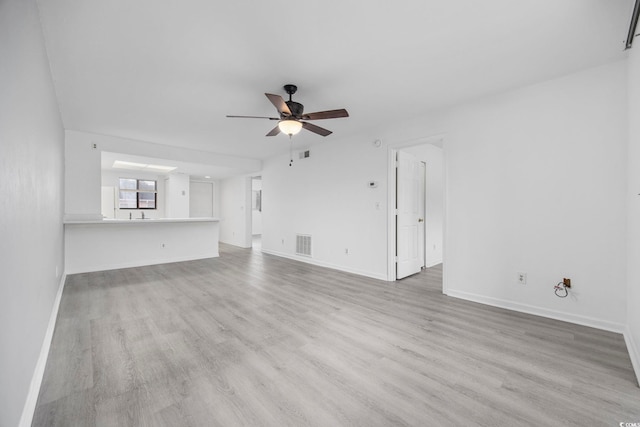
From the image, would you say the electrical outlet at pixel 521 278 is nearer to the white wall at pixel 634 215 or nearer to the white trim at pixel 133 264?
the white wall at pixel 634 215

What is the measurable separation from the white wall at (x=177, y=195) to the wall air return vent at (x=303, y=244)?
14.2ft

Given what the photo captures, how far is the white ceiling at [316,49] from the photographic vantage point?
1.90 m

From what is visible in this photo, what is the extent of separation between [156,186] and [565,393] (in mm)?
10114

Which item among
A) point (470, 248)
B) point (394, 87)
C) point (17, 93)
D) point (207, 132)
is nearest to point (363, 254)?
point (470, 248)

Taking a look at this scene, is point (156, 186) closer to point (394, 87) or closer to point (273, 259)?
point (273, 259)

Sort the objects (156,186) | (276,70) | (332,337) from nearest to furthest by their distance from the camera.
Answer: (332,337)
(276,70)
(156,186)

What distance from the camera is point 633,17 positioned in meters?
1.73

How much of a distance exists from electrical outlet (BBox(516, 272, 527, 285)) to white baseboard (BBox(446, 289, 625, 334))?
10.2 inches

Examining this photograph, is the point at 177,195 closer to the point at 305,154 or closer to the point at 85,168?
the point at 85,168

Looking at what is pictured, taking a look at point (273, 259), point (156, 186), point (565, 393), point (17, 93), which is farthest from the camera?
point (156, 186)

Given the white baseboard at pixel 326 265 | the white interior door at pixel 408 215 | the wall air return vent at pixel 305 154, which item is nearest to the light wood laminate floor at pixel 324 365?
the white baseboard at pixel 326 265

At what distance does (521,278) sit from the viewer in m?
3.08

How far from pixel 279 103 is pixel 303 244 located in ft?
12.7

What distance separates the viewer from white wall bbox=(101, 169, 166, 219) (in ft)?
25.7
